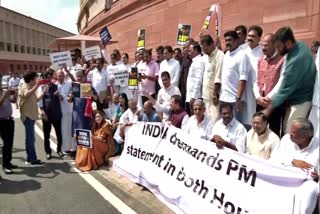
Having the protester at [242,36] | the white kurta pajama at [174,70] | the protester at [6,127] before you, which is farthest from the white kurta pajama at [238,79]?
the protester at [6,127]

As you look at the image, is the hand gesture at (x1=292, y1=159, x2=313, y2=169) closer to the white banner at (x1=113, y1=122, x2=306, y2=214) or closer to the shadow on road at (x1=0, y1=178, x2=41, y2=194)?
the white banner at (x1=113, y1=122, x2=306, y2=214)

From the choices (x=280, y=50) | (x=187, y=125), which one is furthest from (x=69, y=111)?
(x=280, y=50)

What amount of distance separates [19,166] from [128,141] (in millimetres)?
2409

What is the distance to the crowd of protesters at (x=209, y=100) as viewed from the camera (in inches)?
183

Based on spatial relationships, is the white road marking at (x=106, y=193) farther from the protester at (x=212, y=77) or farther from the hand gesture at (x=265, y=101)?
the hand gesture at (x=265, y=101)

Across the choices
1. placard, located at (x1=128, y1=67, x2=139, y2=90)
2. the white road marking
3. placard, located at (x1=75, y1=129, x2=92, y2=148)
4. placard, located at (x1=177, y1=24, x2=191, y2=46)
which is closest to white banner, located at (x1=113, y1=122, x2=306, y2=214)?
the white road marking

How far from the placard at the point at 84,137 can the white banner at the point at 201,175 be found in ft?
3.16

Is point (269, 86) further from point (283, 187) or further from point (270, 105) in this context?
point (283, 187)

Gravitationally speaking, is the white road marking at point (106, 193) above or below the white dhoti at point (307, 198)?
below

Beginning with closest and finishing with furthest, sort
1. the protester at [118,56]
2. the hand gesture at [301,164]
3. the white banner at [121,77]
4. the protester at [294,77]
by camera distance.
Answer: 1. the hand gesture at [301,164]
2. the protester at [294,77]
3. the white banner at [121,77]
4. the protester at [118,56]

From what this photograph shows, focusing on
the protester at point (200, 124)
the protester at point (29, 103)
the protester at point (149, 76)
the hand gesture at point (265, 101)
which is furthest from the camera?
the protester at point (149, 76)

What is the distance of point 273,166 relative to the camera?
407cm

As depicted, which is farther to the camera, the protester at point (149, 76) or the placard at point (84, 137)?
the protester at point (149, 76)

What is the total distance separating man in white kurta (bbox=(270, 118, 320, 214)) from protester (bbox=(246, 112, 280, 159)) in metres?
0.15
